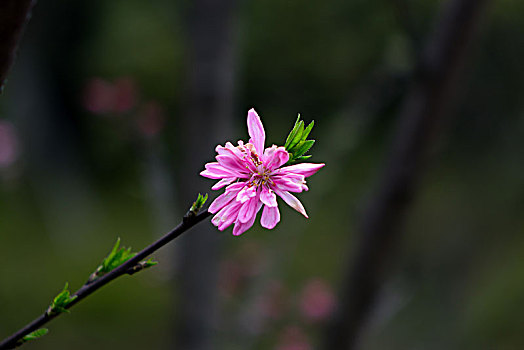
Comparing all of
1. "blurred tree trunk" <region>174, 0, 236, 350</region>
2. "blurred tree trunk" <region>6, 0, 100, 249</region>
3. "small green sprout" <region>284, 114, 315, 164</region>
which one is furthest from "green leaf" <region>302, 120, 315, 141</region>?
"blurred tree trunk" <region>6, 0, 100, 249</region>

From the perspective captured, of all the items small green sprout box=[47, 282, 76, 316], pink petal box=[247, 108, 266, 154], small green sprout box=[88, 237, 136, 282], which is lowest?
small green sprout box=[47, 282, 76, 316]

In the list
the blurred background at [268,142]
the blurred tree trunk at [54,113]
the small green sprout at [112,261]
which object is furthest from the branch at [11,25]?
the blurred tree trunk at [54,113]

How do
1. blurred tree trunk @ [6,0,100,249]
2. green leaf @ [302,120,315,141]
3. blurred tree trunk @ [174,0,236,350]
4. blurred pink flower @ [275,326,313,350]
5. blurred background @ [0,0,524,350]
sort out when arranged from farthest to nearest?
blurred tree trunk @ [6,0,100,249] < blurred pink flower @ [275,326,313,350] < blurred background @ [0,0,524,350] < blurred tree trunk @ [174,0,236,350] < green leaf @ [302,120,315,141]

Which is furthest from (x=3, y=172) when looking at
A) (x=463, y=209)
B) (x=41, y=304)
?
(x=463, y=209)

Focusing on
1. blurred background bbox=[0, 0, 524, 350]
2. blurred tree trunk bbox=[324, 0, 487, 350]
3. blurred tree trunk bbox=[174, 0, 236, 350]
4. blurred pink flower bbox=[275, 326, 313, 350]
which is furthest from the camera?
blurred pink flower bbox=[275, 326, 313, 350]

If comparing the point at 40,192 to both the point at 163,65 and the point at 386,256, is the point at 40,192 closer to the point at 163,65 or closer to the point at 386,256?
the point at 163,65

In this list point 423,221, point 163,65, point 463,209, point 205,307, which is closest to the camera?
point 205,307

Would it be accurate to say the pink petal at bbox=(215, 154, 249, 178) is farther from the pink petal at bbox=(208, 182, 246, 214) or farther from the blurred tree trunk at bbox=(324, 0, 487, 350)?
the blurred tree trunk at bbox=(324, 0, 487, 350)

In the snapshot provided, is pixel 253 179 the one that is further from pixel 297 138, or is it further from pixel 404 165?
pixel 404 165
